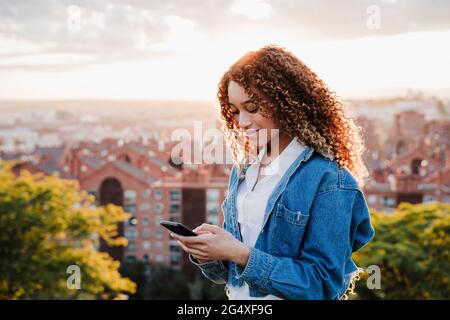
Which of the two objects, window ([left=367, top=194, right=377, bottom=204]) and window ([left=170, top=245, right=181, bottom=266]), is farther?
window ([left=170, top=245, right=181, bottom=266])

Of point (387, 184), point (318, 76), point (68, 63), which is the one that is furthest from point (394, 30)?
point (318, 76)

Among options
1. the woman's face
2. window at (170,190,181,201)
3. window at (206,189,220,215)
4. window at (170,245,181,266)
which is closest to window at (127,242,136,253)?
window at (170,245,181,266)

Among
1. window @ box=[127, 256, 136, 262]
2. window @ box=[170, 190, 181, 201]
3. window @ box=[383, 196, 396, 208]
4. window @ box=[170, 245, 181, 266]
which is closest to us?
window @ box=[383, 196, 396, 208]

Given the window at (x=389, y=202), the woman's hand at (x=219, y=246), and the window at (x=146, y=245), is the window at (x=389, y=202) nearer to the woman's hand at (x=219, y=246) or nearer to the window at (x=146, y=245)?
the window at (x=146, y=245)

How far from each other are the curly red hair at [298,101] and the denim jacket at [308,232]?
0.04m

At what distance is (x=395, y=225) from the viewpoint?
953 cm

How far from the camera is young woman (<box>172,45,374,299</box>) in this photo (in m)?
0.98

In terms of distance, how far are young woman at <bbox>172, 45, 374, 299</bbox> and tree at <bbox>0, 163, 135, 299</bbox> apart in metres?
6.17

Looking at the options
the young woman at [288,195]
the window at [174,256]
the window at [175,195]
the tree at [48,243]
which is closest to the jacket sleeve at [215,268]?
the young woman at [288,195]

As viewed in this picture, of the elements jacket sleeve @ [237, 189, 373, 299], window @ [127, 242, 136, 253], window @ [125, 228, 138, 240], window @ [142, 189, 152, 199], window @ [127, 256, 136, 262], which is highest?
jacket sleeve @ [237, 189, 373, 299]

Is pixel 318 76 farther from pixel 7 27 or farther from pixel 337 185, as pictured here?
pixel 7 27

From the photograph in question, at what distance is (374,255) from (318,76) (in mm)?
8068

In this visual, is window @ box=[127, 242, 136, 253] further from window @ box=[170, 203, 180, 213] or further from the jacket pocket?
the jacket pocket

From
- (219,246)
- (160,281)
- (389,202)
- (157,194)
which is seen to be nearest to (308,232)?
(219,246)
